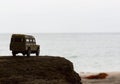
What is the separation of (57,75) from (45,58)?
1.37m

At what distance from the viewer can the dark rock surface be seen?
14148mm

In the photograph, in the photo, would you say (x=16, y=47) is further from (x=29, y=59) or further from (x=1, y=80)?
(x=1, y=80)

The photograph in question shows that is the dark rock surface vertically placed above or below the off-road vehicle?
below

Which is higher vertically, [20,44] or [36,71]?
[20,44]

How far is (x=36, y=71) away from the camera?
14.7m

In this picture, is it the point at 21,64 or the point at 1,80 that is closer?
the point at 1,80

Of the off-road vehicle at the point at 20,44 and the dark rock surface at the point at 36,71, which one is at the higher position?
the off-road vehicle at the point at 20,44

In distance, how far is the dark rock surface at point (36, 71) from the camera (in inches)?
557

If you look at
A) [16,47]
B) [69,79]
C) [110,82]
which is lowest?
[110,82]

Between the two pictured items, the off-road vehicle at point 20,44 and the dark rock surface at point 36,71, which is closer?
the dark rock surface at point 36,71

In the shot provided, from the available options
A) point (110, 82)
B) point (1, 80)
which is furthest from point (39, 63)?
point (110, 82)

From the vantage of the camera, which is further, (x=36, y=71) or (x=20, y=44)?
(x=20, y=44)

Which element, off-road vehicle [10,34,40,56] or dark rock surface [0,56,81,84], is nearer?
dark rock surface [0,56,81,84]

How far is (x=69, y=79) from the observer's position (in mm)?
15625
